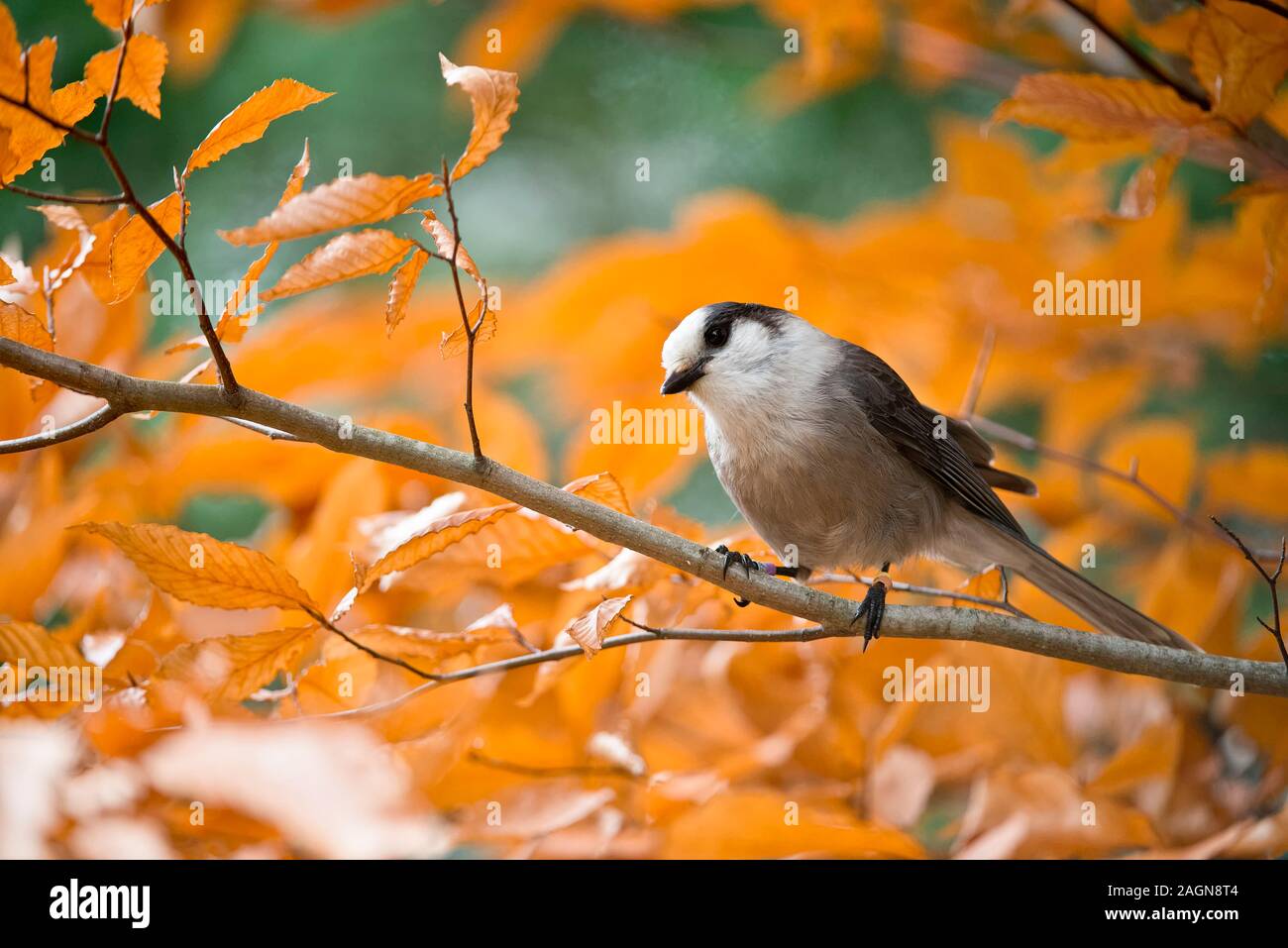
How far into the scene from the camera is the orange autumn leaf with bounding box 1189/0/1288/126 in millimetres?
1051

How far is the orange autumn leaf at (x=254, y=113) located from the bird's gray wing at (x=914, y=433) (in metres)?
0.91

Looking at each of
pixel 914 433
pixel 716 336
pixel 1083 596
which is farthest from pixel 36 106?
pixel 1083 596

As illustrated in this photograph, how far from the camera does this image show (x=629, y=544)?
96 centimetres

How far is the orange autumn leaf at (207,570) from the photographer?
101 centimetres

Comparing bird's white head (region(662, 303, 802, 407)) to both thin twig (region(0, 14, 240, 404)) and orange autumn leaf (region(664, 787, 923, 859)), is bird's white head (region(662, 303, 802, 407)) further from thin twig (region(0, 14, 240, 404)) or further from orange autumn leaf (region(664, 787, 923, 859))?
thin twig (region(0, 14, 240, 404))

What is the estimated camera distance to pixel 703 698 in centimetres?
151

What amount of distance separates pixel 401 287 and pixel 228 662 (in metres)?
0.41

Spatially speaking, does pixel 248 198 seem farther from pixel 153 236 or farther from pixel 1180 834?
pixel 1180 834

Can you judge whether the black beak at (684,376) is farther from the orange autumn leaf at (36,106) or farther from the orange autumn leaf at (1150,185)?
the orange autumn leaf at (36,106)

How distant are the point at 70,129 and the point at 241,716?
67cm

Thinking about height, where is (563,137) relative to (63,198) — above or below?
above

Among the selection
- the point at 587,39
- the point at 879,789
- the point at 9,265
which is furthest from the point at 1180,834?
the point at 587,39

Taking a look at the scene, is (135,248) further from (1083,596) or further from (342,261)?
(1083,596)

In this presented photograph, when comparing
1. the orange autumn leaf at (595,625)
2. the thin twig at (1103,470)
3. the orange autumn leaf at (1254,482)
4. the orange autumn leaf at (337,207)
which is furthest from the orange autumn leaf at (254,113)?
the orange autumn leaf at (1254,482)
